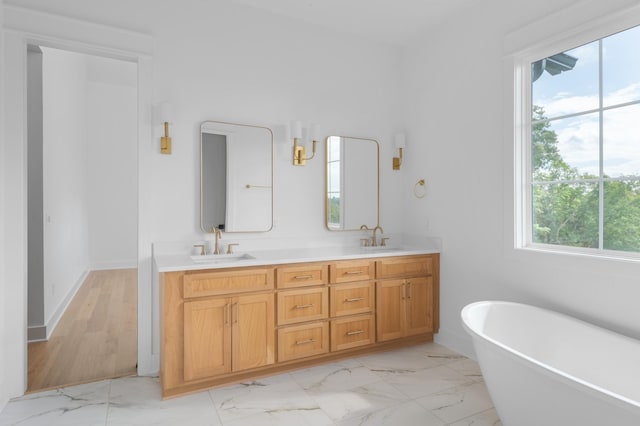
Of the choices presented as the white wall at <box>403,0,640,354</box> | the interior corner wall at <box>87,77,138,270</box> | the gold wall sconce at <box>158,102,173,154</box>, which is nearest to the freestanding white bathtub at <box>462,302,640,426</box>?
the white wall at <box>403,0,640,354</box>

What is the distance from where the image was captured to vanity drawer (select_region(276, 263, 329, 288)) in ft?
8.73

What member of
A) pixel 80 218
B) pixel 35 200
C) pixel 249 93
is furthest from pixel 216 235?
pixel 80 218

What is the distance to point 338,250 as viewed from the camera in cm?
322

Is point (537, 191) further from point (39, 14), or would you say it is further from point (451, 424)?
point (39, 14)

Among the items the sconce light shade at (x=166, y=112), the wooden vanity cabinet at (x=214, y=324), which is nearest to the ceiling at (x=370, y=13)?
the sconce light shade at (x=166, y=112)

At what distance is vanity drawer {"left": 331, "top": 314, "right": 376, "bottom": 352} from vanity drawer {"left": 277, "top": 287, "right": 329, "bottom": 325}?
0.15 metres

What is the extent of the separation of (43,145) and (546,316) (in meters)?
4.02

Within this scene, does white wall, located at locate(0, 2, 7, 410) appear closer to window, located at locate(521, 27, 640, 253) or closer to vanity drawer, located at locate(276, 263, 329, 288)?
vanity drawer, located at locate(276, 263, 329, 288)

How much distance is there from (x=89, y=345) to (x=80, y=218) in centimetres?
304

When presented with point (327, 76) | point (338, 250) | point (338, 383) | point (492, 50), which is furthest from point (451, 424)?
point (327, 76)

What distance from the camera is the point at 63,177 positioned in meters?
4.25

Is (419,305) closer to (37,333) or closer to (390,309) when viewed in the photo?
(390,309)

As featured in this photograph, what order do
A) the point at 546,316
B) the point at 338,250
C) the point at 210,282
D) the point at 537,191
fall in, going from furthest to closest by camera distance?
1. the point at 338,250
2. the point at 537,191
3. the point at 210,282
4. the point at 546,316

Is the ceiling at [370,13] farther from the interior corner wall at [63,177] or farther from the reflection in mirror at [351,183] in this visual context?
the interior corner wall at [63,177]
